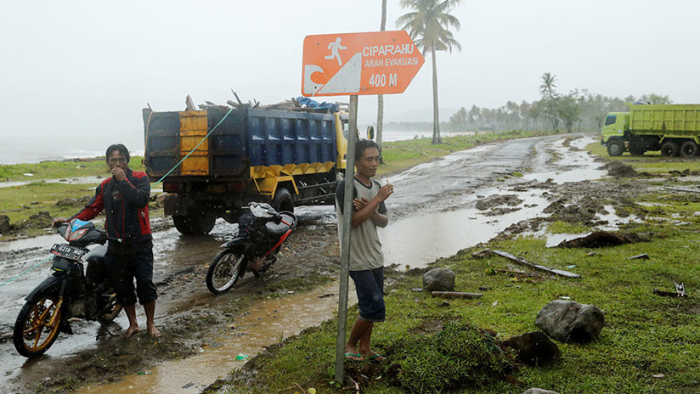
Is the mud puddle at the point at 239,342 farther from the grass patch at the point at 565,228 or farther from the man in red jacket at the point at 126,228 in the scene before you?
the grass patch at the point at 565,228

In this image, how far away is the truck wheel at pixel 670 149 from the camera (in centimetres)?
2822

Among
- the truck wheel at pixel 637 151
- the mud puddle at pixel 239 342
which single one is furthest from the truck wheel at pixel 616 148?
the mud puddle at pixel 239 342

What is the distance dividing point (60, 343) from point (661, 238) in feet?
27.2

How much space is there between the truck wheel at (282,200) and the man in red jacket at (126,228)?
184 inches

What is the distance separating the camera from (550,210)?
477 inches

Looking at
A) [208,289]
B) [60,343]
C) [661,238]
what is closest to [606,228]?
[661,238]

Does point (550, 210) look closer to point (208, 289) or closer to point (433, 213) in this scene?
point (433, 213)

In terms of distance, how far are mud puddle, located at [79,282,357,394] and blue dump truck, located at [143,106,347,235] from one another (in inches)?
124

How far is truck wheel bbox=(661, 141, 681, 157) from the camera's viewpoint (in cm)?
2822

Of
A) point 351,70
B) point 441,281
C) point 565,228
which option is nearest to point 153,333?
point 441,281

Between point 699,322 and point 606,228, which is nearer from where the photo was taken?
point 699,322

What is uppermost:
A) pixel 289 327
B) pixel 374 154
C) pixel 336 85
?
pixel 336 85

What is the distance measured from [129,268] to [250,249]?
191cm

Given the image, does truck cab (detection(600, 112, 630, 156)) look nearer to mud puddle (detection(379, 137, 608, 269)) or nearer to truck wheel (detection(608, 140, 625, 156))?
truck wheel (detection(608, 140, 625, 156))
